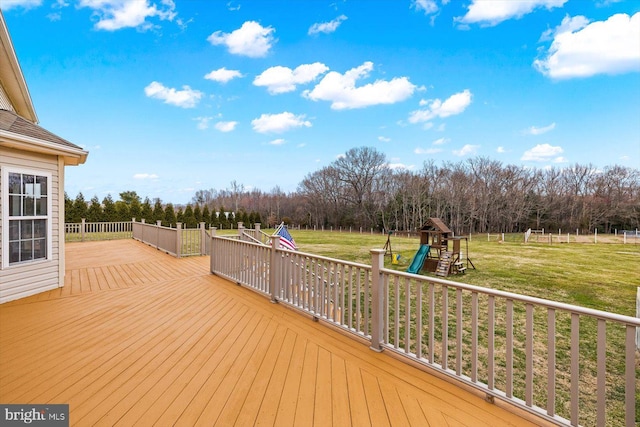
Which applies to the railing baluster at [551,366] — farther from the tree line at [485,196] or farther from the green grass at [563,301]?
the tree line at [485,196]

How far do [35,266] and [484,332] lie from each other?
7.58m

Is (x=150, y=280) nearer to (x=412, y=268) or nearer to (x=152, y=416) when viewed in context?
(x=152, y=416)

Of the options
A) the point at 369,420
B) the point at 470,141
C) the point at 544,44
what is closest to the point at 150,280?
the point at 369,420

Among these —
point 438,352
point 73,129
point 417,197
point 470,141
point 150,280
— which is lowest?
point 438,352

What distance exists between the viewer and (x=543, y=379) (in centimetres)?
384

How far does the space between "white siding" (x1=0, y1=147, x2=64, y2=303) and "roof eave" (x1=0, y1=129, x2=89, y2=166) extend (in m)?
0.15

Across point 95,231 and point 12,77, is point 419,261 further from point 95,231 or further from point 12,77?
point 95,231

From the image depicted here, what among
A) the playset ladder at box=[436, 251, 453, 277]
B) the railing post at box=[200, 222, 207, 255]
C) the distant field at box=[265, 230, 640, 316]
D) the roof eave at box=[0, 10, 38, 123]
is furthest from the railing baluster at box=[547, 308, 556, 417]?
the playset ladder at box=[436, 251, 453, 277]

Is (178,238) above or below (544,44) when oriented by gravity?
below

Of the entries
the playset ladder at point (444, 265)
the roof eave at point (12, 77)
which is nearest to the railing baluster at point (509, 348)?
the roof eave at point (12, 77)

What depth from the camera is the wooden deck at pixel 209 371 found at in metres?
1.91

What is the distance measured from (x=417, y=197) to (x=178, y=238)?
87.2ft

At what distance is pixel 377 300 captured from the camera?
109 inches

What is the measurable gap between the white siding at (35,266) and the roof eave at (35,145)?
A: 15 cm
